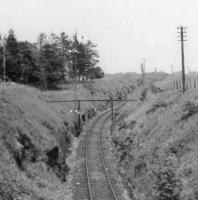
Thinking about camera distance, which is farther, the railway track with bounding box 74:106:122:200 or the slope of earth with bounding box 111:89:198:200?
the railway track with bounding box 74:106:122:200

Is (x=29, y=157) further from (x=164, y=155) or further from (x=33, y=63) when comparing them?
(x=33, y=63)

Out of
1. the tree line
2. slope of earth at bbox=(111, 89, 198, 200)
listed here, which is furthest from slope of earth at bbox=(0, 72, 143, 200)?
the tree line

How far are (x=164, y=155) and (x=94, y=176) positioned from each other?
8334mm

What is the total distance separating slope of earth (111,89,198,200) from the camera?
1853 centimetres

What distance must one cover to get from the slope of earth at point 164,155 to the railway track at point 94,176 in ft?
5.06

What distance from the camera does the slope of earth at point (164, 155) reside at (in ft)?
60.8

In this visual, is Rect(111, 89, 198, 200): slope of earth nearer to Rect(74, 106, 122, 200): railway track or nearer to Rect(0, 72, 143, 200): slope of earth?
Rect(74, 106, 122, 200): railway track

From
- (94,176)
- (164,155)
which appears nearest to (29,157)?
(94,176)

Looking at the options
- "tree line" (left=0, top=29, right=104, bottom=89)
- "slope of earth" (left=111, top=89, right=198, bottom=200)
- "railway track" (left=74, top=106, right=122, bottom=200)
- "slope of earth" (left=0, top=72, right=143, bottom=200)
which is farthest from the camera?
"tree line" (left=0, top=29, right=104, bottom=89)

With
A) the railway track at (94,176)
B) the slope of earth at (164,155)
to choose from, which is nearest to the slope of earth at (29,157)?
the railway track at (94,176)

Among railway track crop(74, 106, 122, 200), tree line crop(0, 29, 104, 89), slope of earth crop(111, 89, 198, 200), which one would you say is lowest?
railway track crop(74, 106, 122, 200)

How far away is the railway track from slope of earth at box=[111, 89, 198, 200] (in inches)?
60.7

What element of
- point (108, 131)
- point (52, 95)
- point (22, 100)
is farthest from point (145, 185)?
point (52, 95)

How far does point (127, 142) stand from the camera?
3922 centimetres
